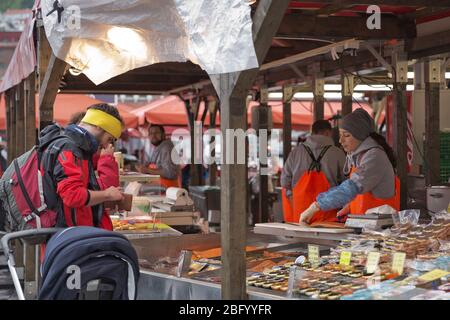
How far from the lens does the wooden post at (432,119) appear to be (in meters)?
7.57

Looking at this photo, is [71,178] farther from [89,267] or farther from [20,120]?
[20,120]

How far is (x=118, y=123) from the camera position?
4.32 m

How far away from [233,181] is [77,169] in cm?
102

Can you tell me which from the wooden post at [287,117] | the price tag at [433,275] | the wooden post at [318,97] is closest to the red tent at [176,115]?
the wooden post at [287,117]

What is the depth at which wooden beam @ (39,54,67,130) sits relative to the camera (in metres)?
5.32

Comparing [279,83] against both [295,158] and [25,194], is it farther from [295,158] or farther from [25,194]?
[25,194]

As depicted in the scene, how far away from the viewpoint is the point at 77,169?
3.93m

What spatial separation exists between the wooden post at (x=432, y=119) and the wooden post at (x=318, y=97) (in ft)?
6.17

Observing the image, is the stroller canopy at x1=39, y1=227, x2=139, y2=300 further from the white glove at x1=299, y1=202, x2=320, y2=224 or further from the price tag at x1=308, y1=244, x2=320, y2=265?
the white glove at x1=299, y1=202, x2=320, y2=224

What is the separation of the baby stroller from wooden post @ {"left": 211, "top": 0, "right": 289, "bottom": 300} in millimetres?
492

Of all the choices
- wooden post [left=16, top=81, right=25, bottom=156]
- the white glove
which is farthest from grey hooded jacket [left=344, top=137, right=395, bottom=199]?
wooden post [left=16, top=81, right=25, bottom=156]

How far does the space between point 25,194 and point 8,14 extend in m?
30.3

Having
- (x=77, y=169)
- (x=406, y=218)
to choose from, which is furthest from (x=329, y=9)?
(x=77, y=169)
